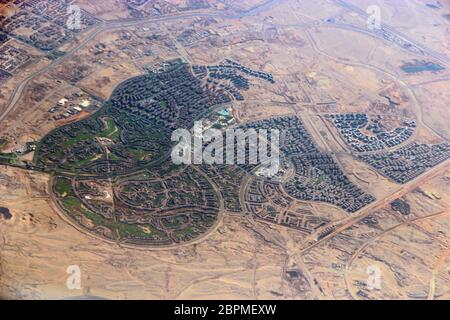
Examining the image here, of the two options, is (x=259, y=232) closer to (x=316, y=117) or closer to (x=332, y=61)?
(x=316, y=117)

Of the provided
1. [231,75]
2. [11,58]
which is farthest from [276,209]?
[11,58]

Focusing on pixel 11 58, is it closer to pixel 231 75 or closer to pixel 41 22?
pixel 41 22

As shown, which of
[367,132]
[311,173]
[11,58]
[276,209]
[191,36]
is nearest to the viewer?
[276,209]

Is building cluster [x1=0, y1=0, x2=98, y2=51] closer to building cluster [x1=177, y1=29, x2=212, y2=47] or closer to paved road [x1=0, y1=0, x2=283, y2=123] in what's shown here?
paved road [x1=0, y1=0, x2=283, y2=123]

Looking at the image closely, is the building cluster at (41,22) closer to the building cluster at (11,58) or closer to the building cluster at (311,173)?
the building cluster at (11,58)

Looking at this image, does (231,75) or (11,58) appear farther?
(231,75)

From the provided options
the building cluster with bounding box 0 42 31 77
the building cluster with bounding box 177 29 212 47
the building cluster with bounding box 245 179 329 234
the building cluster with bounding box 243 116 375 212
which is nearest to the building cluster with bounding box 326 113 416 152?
the building cluster with bounding box 243 116 375 212

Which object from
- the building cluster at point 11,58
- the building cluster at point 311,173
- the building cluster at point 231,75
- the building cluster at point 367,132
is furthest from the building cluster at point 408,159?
the building cluster at point 11,58
